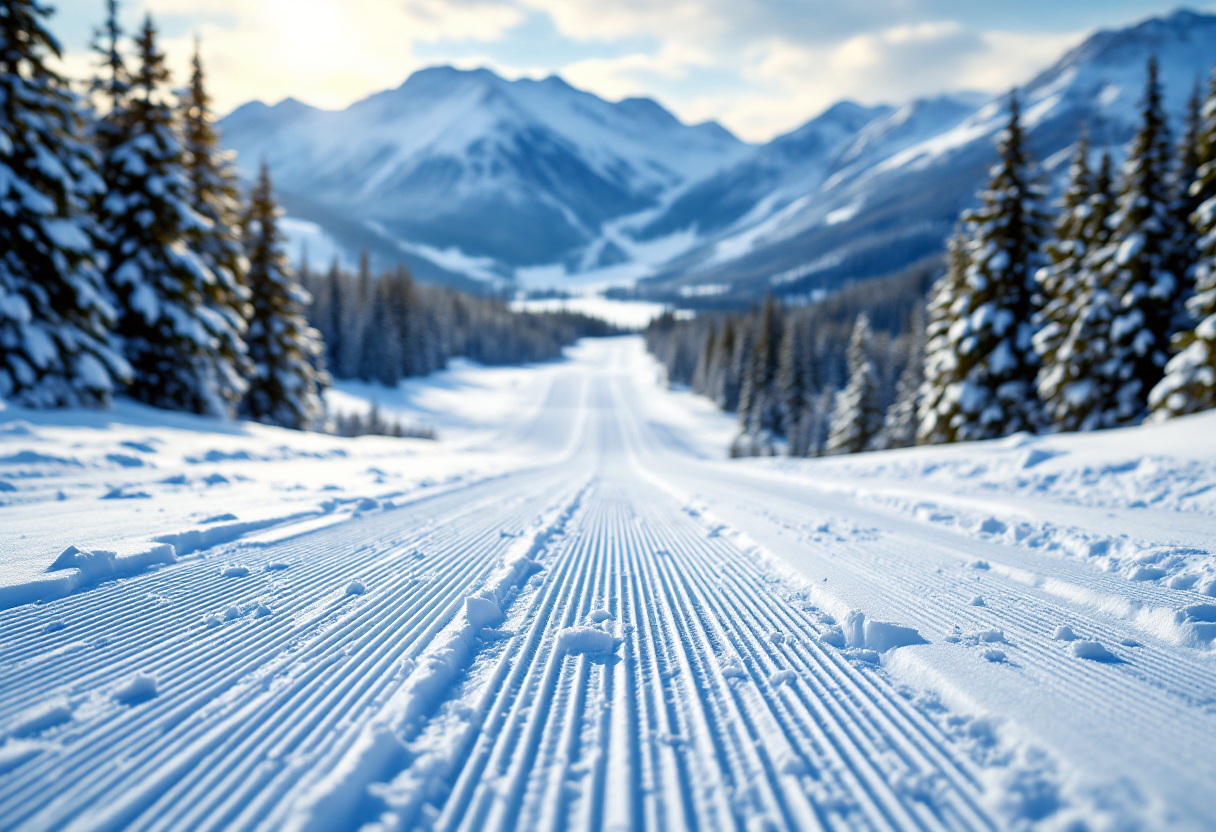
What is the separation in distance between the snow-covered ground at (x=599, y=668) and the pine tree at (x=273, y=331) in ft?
53.2

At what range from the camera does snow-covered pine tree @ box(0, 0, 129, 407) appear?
10.8 metres

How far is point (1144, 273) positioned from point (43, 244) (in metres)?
28.3

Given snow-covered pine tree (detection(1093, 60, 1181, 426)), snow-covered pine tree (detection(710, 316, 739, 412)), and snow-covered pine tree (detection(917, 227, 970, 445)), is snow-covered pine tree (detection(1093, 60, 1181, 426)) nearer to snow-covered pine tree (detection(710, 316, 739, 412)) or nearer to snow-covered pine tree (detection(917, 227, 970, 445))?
snow-covered pine tree (detection(917, 227, 970, 445))

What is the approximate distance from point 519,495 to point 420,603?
5.92 meters

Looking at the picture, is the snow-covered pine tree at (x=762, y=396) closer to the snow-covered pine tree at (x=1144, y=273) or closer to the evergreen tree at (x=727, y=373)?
the evergreen tree at (x=727, y=373)

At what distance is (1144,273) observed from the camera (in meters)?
16.9

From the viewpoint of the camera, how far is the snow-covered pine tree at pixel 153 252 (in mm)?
15062

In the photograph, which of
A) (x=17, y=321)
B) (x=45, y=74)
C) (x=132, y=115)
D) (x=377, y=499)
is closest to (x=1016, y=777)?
(x=377, y=499)

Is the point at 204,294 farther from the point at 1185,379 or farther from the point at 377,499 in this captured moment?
the point at 1185,379

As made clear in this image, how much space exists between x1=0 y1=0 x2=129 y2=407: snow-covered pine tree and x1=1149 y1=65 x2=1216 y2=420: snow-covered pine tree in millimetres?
24297

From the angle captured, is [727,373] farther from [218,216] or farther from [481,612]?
[481,612]

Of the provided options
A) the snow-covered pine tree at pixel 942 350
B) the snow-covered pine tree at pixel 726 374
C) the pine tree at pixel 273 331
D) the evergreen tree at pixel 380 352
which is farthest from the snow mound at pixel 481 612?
the snow-covered pine tree at pixel 726 374

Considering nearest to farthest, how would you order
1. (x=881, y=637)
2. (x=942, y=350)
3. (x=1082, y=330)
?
(x=881, y=637)
(x=1082, y=330)
(x=942, y=350)

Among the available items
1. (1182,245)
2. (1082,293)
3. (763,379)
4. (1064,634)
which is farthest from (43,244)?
(763,379)
